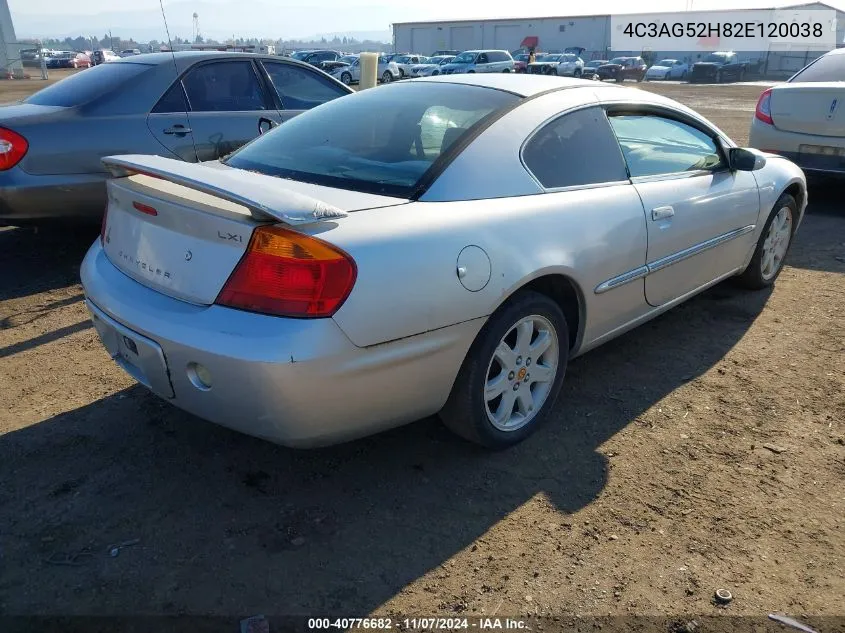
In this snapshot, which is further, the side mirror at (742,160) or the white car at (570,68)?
the white car at (570,68)

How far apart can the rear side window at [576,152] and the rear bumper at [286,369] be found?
0.83 meters

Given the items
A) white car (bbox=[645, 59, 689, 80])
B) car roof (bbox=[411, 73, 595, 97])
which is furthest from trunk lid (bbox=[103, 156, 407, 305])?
white car (bbox=[645, 59, 689, 80])

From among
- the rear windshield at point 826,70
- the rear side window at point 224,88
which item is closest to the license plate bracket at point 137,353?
the rear side window at point 224,88

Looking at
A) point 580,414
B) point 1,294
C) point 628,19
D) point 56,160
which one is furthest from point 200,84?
point 628,19

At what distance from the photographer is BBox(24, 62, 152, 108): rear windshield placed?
5105mm

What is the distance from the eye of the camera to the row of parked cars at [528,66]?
35816mm

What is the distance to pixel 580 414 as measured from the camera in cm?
328

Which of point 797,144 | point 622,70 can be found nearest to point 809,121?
point 797,144

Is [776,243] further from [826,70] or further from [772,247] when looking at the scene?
[826,70]

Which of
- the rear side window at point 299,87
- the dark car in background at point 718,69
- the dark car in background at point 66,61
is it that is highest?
the dark car in background at point 66,61

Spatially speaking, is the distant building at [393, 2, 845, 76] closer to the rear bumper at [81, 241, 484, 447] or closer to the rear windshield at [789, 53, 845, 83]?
the rear windshield at [789, 53, 845, 83]

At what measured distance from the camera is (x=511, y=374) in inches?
113

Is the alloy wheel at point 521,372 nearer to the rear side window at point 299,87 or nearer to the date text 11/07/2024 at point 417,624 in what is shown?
the date text 11/07/2024 at point 417,624

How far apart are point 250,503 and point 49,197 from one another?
3.31m
